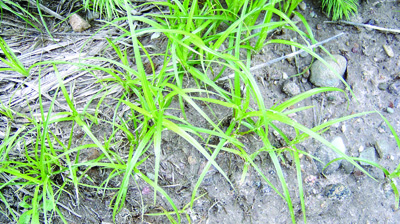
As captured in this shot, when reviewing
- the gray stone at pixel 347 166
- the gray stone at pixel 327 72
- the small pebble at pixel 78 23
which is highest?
the small pebble at pixel 78 23

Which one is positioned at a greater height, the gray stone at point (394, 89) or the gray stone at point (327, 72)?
the gray stone at point (327, 72)

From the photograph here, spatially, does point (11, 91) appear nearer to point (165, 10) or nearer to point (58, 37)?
point (58, 37)

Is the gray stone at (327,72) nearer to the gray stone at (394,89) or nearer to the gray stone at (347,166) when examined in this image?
the gray stone at (394,89)

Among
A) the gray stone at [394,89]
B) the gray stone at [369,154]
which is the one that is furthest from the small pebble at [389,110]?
the gray stone at [369,154]

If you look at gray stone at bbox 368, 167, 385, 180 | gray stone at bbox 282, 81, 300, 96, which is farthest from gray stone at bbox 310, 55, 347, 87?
gray stone at bbox 368, 167, 385, 180

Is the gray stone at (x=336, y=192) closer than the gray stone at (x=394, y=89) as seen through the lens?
Yes

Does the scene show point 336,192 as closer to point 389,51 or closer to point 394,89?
point 394,89
